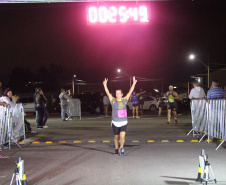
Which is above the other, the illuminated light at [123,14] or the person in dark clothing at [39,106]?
the illuminated light at [123,14]

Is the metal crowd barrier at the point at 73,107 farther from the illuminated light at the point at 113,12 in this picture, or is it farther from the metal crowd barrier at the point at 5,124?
the metal crowd barrier at the point at 5,124

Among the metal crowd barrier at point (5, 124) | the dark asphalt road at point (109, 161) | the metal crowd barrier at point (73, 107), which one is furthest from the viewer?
the metal crowd barrier at point (73, 107)

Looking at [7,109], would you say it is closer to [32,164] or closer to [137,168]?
[32,164]

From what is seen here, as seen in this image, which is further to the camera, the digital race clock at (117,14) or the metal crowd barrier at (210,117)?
the digital race clock at (117,14)

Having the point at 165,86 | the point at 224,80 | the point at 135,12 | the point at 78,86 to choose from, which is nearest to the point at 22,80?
the point at 78,86

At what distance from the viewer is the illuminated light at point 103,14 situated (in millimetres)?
14133

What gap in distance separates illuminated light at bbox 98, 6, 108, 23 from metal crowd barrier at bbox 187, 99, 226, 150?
5.75 m

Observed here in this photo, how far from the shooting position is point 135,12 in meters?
13.9

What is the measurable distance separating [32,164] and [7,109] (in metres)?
2.77

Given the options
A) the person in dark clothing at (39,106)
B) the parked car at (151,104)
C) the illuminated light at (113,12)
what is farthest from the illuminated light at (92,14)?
the parked car at (151,104)

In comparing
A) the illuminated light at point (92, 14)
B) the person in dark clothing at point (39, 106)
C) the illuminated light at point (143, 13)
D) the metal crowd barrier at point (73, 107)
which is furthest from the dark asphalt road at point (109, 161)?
the metal crowd barrier at point (73, 107)

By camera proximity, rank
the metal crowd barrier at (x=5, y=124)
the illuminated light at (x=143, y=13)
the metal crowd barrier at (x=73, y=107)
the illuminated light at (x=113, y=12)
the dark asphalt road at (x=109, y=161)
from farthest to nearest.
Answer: the metal crowd barrier at (x=73, y=107) < the illuminated light at (x=113, y=12) < the illuminated light at (x=143, y=13) < the metal crowd barrier at (x=5, y=124) < the dark asphalt road at (x=109, y=161)

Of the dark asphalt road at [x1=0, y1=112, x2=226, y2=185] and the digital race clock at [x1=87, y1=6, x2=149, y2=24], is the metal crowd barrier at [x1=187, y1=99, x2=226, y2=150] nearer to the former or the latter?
the dark asphalt road at [x1=0, y1=112, x2=226, y2=185]

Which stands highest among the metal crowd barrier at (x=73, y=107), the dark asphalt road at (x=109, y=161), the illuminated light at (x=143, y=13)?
the illuminated light at (x=143, y=13)
